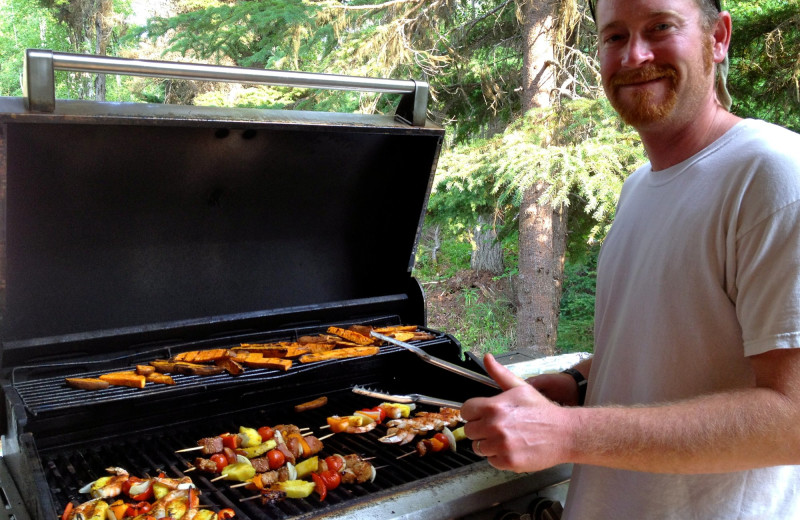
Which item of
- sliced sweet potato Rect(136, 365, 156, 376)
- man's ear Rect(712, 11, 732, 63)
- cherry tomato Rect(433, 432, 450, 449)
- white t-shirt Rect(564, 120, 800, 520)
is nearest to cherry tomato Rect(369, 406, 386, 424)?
cherry tomato Rect(433, 432, 450, 449)

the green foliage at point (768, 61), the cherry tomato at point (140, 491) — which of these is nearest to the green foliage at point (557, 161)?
the green foliage at point (768, 61)

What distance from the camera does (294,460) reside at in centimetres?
236

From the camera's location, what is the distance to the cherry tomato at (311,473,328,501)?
2.11 m

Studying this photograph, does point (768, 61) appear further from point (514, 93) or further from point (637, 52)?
point (637, 52)

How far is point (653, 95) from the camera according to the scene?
64.5 inches

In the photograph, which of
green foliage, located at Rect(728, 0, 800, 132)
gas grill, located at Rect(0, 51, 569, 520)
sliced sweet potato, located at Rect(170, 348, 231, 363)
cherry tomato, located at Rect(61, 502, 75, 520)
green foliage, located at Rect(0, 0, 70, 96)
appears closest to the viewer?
cherry tomato, located at Rect(61, 502, 75, 520)

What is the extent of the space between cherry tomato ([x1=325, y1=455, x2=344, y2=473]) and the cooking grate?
0.07m

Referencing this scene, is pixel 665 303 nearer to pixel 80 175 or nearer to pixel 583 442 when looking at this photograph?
pixel 583 442

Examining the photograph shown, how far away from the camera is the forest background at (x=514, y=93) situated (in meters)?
6.02

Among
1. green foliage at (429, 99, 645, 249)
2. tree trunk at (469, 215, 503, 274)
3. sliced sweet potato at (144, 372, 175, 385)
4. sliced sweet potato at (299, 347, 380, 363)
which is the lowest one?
tree trunk at (469, 215, 503, 274)

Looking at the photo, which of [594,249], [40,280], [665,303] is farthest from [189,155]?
[594,249]

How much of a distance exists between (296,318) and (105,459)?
104 centimetres

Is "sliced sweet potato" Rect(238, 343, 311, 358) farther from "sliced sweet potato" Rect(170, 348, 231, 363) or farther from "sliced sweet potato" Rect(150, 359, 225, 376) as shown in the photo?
"sliced sweet potato" Rect(150, 359, 225, 376)

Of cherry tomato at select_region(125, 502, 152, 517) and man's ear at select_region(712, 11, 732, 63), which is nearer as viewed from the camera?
man's ear at select_region(712, 11, 732, 63)
